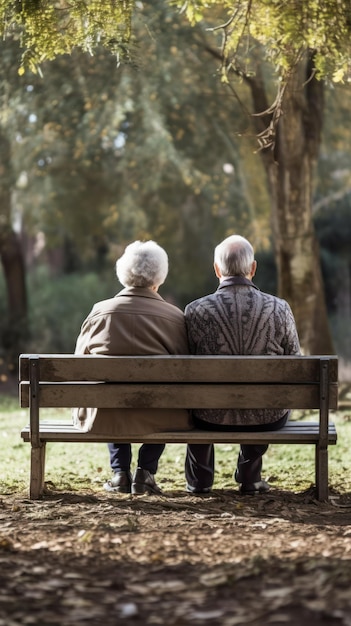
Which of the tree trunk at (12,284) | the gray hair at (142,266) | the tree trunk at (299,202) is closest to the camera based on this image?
the gray hair at (142,266)

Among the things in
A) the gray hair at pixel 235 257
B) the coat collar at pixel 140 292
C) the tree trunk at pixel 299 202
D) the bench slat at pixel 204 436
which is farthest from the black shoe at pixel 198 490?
the tree trunk at pixel 299 202

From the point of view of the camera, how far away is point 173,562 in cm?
443

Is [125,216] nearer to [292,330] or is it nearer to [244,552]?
[292,330]

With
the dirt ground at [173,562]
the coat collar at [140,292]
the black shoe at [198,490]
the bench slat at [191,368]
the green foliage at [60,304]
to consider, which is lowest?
the dirt ground at [173,562]

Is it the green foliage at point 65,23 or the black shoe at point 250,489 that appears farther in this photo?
the green foliage at point 65,23

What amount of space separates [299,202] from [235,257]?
5.92 metres

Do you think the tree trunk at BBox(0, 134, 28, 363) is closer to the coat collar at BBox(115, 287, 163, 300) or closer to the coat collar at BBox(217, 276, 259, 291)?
the coat collar at BBox(115, 287, 163, 300)

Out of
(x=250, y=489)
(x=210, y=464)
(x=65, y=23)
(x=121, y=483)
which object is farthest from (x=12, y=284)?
(x=250, y=489)

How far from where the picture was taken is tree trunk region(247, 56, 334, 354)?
39.0 ft

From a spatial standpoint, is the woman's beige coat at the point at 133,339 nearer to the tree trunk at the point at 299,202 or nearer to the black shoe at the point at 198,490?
the black shoe at the point at 198,490

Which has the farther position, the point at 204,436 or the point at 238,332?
the point at 238,332

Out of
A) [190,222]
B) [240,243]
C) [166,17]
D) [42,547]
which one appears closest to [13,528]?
[42,547]

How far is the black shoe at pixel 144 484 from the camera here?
6.33 m

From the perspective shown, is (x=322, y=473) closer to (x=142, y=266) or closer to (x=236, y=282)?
(x=236, y=282)
